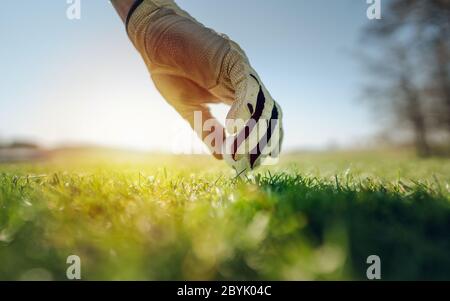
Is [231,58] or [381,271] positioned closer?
[381,271]

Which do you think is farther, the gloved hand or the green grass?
the gloved hand

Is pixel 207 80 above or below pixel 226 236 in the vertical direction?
above

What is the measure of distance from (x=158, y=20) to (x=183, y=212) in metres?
1.43

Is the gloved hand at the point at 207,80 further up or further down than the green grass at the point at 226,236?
further up

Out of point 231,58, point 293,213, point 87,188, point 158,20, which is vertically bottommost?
point 293,213

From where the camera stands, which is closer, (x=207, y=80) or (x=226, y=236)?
(x=226, y=236)

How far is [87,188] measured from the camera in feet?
6.33

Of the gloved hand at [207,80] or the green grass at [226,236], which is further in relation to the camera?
the gloved hand at [207,80]

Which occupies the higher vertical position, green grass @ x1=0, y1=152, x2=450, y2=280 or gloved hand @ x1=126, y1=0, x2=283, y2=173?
gloved hand @ x1=126, y1=0, x2=283, y2=173

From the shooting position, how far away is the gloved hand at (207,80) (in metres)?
2.28

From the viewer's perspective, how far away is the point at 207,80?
2680mm

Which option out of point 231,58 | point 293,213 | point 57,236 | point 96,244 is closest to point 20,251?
point 57,236

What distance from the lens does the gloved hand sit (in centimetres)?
228
